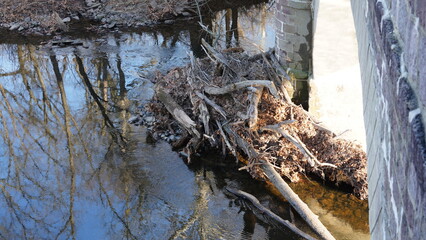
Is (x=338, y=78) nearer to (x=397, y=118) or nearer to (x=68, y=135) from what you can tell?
(x=68, y=135)

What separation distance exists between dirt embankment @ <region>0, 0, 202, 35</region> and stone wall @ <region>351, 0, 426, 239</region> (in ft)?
45.4

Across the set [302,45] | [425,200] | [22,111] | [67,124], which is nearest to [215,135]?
[302,45]

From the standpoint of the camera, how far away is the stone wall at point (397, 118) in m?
1.93

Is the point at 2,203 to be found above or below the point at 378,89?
below

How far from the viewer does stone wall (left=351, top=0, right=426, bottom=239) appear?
193 cm

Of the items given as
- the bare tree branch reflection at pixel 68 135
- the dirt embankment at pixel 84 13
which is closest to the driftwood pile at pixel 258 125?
the bare tree branch reflection at pixel 68 135

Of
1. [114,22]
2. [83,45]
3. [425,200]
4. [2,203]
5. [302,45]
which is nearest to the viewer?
[425,200]

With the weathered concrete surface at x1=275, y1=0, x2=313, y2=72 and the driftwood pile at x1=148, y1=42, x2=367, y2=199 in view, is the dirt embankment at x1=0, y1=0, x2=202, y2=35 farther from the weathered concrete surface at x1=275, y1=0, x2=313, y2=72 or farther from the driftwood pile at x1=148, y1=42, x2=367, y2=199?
the weathered concrete surface at x1=275, y1=0, x2=313, y2=72

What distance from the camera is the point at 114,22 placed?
16.7 meters

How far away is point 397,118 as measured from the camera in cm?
235

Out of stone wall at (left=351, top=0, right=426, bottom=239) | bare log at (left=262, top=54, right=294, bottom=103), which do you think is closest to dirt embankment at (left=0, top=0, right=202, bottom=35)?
bare log at (left=262, top=54, right=294, bottom=103)

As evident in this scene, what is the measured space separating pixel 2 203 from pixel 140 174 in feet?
7.72

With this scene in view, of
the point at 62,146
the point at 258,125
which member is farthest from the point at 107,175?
the point at 258,125

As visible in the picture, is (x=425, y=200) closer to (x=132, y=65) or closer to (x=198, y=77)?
(x=198, y=77)
